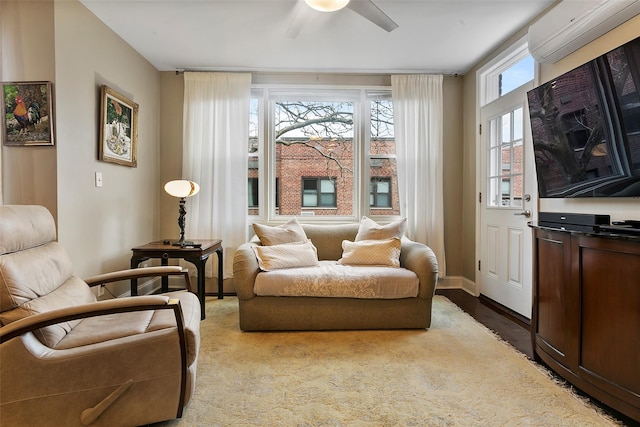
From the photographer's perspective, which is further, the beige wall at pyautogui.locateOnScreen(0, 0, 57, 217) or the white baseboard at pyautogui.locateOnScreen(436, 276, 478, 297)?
the white baseboard at pyautogui.locateOnScreen(436, 276, 478, 297)

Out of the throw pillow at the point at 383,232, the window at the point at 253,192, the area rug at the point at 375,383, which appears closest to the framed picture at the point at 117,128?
the window at the point at 253,192

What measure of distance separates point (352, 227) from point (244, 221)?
1.22 meters

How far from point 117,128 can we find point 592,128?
355cm

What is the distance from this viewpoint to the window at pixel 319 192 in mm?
3855

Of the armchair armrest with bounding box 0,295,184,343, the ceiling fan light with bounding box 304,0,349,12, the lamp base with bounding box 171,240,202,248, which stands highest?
the ceiling fan light with bounding box 304,0,349,12

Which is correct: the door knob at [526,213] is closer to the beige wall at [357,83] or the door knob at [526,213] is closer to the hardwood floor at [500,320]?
the hardwood floor at [500,320]

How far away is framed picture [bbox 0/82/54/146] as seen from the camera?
2.23 metres

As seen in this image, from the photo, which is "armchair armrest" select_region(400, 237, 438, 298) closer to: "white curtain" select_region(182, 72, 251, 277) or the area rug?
the area rug

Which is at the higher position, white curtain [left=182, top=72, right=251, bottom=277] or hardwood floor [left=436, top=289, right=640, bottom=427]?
white curtain [left=182, top=72, right=251, bottom=277]

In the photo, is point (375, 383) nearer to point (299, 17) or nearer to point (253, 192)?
point (299, 17)

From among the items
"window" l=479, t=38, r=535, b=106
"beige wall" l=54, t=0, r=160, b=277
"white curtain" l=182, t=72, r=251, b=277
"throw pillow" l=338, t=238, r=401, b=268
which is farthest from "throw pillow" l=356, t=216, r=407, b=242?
"beige wall" l=54, t=0, r=160, b=277

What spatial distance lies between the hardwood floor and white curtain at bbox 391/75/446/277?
0.42 meters

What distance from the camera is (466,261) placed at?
382cm

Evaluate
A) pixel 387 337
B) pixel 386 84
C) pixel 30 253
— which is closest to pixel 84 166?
pixel 30 253
